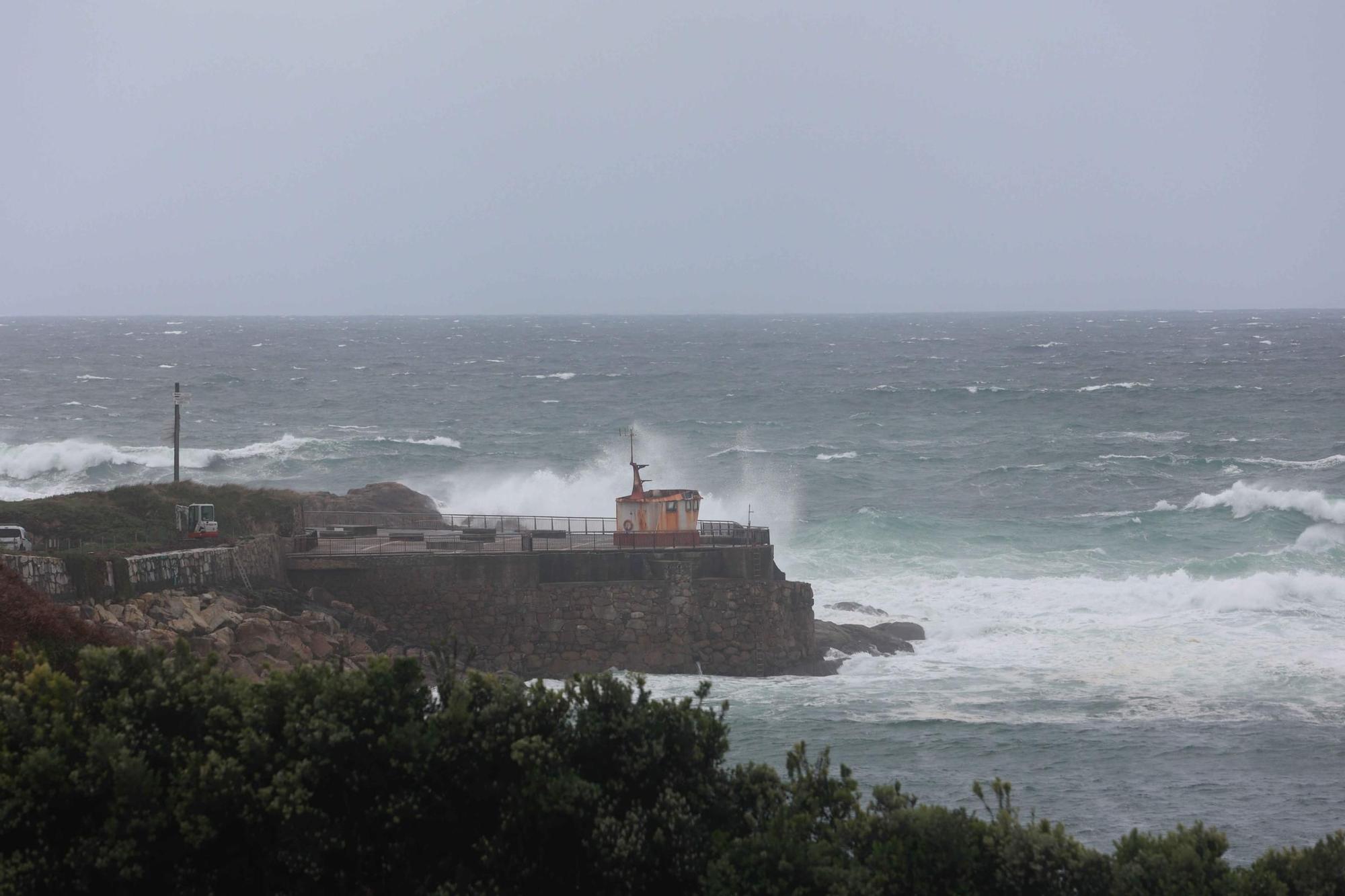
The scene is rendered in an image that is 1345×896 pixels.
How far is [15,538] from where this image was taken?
89.8 ft

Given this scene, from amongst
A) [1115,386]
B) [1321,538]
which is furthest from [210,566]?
[1115,386]

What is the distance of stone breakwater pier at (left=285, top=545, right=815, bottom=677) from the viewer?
28328 millimetres

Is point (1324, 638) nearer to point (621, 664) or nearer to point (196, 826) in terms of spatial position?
point (621, 664)

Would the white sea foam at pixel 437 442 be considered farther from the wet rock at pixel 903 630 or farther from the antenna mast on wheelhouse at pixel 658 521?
the wet rock at pixel 903 630

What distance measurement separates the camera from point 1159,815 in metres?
20.6

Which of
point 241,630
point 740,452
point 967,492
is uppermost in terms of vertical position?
point 241,630

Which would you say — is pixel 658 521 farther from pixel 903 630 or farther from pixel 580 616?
pixel 903 630

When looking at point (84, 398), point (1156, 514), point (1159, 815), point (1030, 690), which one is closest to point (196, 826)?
point (1159, 815)

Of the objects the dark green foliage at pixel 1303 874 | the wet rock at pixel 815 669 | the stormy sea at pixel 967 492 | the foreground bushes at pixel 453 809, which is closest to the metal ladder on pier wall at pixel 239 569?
the stormy sea at pixel 967 492

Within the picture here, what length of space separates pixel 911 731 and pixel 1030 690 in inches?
164

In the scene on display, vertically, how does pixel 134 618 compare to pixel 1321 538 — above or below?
above

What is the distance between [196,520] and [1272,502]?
3910cm

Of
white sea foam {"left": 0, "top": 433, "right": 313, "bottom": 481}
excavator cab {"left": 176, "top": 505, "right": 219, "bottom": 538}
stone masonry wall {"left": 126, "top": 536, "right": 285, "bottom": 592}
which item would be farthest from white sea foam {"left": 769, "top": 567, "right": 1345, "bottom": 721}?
white sea foam {"left": 0, "top": 433, "right": 313, "bottom": 481}

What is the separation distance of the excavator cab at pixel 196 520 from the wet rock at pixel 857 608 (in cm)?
1529
